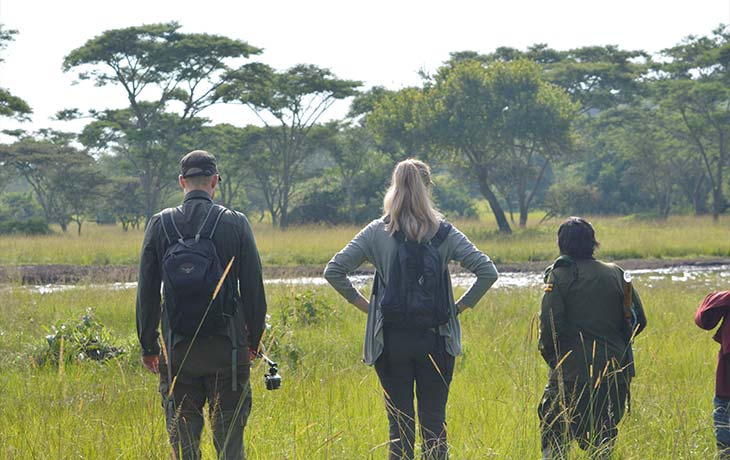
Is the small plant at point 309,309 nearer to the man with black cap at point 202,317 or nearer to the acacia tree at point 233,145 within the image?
the man with black cap at point 202,317

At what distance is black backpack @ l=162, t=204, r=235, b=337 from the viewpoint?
3.29 m

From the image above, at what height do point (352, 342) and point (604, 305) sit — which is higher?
point (604, 305)

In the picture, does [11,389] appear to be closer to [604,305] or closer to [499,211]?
[604,305]

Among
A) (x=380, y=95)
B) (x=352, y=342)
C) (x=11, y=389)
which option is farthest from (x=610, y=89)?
(x=11, y=389)

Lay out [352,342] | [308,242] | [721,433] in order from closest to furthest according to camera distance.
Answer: [721,433], [352,342], [308,242]

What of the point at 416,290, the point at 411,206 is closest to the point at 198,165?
the point at 411,206

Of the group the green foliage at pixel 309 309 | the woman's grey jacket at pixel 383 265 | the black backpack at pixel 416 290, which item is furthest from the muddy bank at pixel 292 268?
the black backpack at pixel 416 290

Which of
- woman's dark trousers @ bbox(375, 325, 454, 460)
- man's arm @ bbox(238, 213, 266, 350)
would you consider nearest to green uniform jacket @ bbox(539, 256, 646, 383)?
A: woman's dark trousers @ bbox(375, 325, 454, 460)

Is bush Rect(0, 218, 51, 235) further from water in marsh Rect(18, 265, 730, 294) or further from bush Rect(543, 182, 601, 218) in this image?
bush Rect(543, 182, 601, 218)

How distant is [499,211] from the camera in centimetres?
3244

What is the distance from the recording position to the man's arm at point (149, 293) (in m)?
3.51

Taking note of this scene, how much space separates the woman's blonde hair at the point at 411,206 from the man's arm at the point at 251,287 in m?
0.67

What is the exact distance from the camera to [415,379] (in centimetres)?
391

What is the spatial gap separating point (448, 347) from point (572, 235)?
0.92 meters
